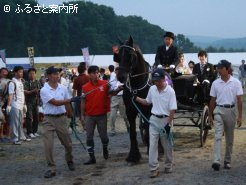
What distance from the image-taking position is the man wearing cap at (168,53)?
28.9 ft

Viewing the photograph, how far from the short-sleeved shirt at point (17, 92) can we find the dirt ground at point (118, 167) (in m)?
1.08

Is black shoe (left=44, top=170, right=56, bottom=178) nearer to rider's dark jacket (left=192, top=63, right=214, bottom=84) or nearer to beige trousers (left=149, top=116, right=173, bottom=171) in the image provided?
beige trousers (left=149, top=116, right=173, bottom=171)

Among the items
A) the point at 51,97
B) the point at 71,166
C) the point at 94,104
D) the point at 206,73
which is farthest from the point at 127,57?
the point at 206,73

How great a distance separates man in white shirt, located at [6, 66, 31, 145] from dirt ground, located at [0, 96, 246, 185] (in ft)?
1.56

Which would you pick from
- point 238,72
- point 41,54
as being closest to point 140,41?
point 41,54

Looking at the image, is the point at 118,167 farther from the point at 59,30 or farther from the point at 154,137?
the point at 59,30

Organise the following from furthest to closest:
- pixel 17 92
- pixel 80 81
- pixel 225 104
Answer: pixel 80 81 → pixel 17 92 → pixel 225 104

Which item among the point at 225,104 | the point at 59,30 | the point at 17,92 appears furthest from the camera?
the point at 59,30

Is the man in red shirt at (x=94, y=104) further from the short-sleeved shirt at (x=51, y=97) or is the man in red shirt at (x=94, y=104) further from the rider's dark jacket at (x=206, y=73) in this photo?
the rider's dark jacket at (x=206, y=73)

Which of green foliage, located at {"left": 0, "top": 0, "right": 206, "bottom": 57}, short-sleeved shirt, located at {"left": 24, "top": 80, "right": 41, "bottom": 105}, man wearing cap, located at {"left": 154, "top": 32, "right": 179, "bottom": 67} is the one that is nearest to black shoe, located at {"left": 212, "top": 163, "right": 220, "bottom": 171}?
man wearing cap, located at {"left": 154, "top": 32, "right": 179, "bottom": 67}

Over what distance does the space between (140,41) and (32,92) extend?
319 feet

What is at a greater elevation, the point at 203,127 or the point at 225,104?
the point at 225,104

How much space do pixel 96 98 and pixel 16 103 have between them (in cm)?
349

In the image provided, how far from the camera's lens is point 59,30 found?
77.0 metres
